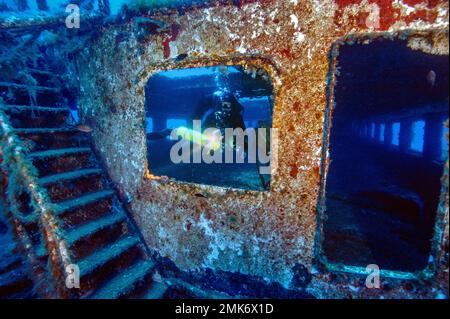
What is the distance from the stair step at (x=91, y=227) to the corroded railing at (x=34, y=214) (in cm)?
9

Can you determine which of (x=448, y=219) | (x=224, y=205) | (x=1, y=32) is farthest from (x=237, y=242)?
(x=1, y=32)

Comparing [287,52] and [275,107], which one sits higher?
[287,52]

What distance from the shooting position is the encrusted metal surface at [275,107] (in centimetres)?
212

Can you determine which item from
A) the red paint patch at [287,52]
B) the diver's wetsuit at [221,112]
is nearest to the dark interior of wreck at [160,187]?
the red paint patch at [287,52]

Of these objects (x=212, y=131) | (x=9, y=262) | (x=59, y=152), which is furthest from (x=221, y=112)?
(x=9, y=262)

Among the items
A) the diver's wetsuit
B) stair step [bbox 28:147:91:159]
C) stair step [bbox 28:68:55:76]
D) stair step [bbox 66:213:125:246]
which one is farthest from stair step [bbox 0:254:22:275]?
the diver's wetsuit

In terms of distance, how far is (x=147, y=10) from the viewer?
9.17 ft

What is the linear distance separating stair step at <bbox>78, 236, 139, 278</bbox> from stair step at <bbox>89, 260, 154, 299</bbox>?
258 mm

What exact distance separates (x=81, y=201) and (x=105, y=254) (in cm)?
77

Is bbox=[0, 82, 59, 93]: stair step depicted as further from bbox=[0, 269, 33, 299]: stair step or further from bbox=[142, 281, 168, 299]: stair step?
bbox=[142, 281, 168, 299]: stair step

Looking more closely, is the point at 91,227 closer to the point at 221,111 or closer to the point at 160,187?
the point at 160,187

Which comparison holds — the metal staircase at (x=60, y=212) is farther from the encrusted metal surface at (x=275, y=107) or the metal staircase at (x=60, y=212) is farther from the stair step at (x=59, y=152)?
the encrusted metal surface at (x=275, y=107)

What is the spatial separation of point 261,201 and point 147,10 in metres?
2.69

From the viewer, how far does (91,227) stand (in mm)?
2932
